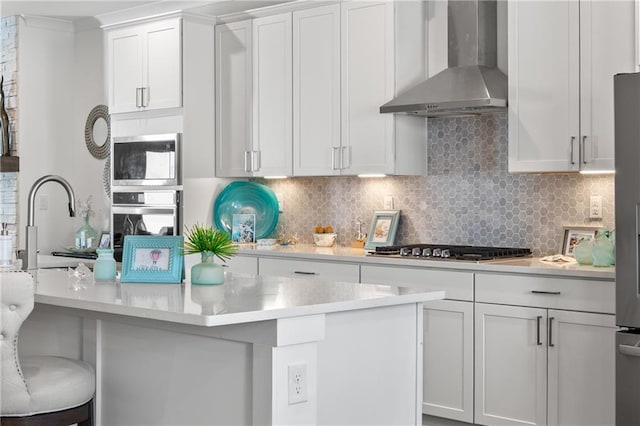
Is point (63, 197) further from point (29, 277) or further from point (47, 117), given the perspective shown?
point (29, 277)

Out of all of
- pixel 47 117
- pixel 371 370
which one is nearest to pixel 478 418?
pixel 371 370

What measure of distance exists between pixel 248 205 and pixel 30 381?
3359 millimetres

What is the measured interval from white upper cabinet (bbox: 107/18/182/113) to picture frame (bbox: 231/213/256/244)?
0.89 metres

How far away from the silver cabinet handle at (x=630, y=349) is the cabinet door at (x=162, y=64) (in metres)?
3.40

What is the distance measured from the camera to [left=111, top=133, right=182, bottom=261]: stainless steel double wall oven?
5969 millimetres

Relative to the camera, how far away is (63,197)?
7207 millimetres

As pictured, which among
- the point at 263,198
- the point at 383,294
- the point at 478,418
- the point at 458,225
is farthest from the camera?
the point at 263,198

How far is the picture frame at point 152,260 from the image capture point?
10.9 ft

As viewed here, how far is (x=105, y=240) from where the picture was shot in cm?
671

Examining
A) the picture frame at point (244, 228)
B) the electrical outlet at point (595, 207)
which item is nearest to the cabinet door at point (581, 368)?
the electrical outlet at point (595, 207)

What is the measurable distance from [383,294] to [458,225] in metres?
2.32

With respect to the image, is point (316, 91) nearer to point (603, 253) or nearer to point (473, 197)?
point (473, 197)

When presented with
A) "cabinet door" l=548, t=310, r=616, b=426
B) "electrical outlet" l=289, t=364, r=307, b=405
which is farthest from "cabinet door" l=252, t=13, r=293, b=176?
"electrical outlet" l=289, t=364, r=307, b=405

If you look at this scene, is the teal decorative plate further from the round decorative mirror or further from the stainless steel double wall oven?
the round decorative mirror
